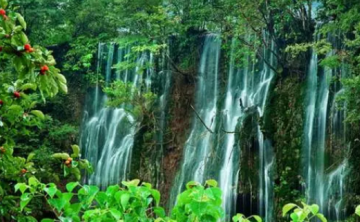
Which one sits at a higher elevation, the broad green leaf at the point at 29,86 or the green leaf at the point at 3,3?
the green leaf at the point at 3,3

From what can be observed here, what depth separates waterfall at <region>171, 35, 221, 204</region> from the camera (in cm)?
1412

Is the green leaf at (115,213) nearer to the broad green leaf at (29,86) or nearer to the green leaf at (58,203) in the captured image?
the green leaf at (58,203)

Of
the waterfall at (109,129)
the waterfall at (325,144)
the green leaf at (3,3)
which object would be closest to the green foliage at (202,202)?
the green leaf at (3,3)

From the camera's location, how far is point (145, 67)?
605 inches

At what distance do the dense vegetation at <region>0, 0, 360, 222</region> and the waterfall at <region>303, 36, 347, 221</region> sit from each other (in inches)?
10.4

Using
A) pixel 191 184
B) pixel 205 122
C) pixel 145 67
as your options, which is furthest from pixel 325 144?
pixel 191 184

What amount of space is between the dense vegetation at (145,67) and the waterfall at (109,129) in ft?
1.14

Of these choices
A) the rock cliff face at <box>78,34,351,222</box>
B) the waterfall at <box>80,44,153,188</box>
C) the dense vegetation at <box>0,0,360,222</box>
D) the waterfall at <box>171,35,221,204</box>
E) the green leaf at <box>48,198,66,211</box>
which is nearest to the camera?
the green leaf at <box>48,198,66,211</box>

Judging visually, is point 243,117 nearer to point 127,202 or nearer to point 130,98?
point 130,98

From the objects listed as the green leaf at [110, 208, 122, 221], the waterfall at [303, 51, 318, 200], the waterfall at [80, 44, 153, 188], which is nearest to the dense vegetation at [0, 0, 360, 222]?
the green leaf at [110, 208, 122, 221]

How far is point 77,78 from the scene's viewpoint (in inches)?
739

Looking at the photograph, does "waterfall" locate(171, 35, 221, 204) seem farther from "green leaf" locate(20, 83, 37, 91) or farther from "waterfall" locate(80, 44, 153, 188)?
"green leaf" locate(20, 83, 37, 91)

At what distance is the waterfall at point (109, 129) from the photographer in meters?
16.1

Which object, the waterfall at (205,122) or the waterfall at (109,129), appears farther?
the waterfall at (109,129)
